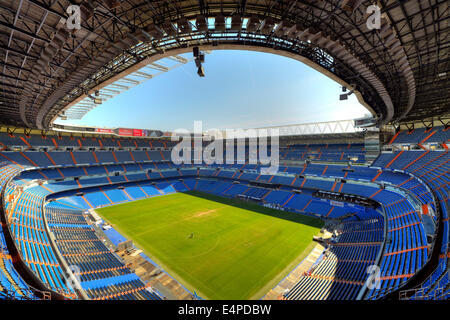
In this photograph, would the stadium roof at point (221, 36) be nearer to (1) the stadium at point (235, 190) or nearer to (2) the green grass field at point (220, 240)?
(1) the stadium at point (235, 190)

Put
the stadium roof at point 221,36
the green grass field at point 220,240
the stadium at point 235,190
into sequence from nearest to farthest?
the stadium roof at point 221,36 → the stadium at point 235,190 → the green grass field at point 220,240

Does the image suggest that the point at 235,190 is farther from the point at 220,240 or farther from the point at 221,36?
the point at 221,36

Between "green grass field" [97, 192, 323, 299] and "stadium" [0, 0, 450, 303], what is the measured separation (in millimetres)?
176

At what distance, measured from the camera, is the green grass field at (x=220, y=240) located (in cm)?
1622

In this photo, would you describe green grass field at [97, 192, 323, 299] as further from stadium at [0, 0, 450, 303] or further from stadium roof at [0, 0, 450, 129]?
stadium roof at [0, 0, 450, 129]

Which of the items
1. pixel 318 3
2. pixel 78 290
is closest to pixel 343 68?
pixel 318 3

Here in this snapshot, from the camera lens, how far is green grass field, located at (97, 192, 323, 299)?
53.2 feet

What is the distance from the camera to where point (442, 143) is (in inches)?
1097

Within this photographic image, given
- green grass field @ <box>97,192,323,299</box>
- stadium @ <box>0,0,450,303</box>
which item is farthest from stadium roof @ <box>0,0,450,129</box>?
green grass field @ <box>97,192,323,299</box>

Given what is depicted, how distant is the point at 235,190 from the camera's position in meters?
44.1

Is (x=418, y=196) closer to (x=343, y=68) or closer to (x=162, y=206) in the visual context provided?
(x=343, y=68)

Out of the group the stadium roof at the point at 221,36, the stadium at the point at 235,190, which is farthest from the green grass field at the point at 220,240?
the stadium roof at the point at 221,36

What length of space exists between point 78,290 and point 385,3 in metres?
22.6

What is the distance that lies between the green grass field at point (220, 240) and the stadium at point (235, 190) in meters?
0.18
